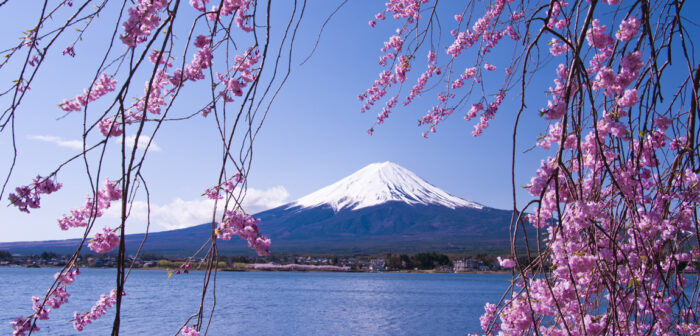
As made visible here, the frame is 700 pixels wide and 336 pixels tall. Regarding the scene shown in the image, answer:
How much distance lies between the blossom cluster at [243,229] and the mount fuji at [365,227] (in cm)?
6156

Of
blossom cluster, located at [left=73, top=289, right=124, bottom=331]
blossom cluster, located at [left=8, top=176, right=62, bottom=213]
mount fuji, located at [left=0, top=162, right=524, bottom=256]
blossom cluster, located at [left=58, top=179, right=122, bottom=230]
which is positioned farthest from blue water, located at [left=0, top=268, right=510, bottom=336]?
mount fuji, located at [left=0, top=162, right=524, bottom=256]

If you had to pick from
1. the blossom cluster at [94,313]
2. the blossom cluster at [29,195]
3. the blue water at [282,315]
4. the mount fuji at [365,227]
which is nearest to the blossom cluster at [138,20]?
the blossom cluster at [29,195]

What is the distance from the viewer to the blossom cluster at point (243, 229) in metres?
1.31

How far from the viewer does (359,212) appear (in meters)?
99.8

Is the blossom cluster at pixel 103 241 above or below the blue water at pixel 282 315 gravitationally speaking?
above

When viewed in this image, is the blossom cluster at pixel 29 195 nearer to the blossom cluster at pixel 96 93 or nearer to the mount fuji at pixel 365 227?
the blossom cluster at pixel 96 93

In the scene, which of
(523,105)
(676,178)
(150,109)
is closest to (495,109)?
(676,178)

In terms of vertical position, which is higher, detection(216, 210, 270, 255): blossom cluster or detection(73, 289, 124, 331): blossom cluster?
detection(216, 210, 270, 255): blossom cluster

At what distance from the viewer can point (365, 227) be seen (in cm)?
9644

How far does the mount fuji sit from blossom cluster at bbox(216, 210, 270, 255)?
202 ft

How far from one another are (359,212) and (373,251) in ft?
96.3

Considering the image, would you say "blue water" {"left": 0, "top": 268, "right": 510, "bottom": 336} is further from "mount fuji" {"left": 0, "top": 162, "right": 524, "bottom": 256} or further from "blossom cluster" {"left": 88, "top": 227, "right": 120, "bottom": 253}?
"mount fuji" {"left": 0, "top": 162, "right": 524, "bottom": 256}

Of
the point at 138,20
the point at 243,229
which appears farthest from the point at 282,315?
the point at 138,20

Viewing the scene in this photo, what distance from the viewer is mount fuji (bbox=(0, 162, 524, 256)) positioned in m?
73.4
